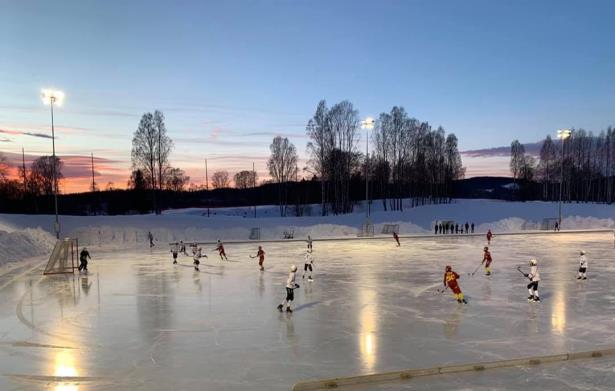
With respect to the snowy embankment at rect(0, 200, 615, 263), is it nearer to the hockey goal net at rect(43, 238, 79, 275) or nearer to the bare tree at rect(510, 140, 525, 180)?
the hockey goal net at rect(43, 238, 79, 275)

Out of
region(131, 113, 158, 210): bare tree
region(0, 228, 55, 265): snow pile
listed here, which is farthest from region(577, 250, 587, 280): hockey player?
→ region(131, 113, 158, 210): bare tree

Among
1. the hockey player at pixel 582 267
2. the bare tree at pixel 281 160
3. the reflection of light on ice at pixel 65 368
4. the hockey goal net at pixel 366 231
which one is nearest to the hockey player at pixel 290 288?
the reflection of light on ice at pixel 65 368

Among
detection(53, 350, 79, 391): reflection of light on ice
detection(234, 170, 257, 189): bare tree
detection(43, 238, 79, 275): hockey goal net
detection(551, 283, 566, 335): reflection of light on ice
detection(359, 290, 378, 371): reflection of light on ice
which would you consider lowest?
detection(551, 283, 566, 335): reflection of light on ice

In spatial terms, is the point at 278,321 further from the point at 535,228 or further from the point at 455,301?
the point at 535,228

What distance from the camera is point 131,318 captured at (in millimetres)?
11383

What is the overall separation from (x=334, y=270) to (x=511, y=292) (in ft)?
24.1

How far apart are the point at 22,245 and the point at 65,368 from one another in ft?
69.4

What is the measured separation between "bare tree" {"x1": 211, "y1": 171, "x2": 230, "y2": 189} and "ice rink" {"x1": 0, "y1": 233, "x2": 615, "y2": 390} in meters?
88.6

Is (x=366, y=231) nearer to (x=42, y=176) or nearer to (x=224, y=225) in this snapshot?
(x=224, y=225)

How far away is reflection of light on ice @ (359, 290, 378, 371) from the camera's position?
26.8 feet

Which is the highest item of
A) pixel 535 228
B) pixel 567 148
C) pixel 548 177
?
pixel 567 148

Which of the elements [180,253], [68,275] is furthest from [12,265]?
[180,253]

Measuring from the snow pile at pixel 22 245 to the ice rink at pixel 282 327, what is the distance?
437 cm

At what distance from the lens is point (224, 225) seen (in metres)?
41.9
